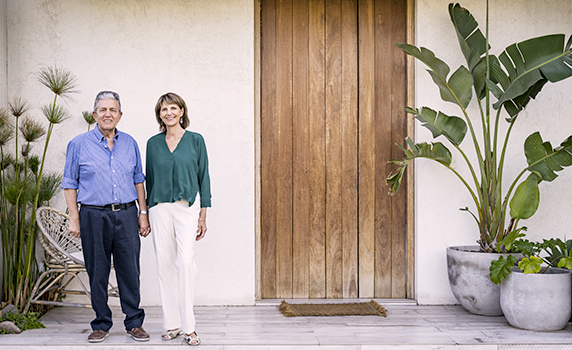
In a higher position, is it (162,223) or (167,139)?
(167,139)

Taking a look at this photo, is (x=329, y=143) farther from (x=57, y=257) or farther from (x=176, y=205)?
(x=57, y=257)

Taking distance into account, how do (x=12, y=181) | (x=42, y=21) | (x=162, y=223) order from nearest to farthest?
(x=162, y=223), (x=12, y=181), (x=42, y=21)

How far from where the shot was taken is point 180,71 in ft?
13.0

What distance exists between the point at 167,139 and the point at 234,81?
1.16 metres

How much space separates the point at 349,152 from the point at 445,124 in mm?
841

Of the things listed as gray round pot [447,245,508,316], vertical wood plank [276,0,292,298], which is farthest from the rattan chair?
gray round pot [447,245,508,316]

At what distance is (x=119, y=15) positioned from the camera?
13.0 feet

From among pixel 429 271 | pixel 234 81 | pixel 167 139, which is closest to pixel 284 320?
pixel 429 271

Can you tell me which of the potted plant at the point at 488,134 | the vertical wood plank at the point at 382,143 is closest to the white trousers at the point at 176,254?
the potted plant at the point at 488,134

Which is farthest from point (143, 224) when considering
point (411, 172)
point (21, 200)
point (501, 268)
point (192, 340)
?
point (501, 268)

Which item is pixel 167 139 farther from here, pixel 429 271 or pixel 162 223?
pixel 429 271

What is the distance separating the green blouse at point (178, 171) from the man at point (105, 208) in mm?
168

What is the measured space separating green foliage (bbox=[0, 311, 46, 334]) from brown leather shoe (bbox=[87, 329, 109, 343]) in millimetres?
583

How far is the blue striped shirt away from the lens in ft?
9.43
